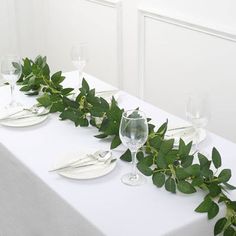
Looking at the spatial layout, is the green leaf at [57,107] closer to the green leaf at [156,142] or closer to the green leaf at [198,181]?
the green leaf at [156,142]

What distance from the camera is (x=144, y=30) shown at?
346 centimetres

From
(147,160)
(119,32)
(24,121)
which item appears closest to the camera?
(147,160)

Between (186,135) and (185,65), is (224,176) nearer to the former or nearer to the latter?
(186,135)

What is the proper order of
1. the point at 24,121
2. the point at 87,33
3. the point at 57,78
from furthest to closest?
the point at 87,33
the point at 57,78
the point at 24,121

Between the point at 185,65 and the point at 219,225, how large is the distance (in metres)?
1.86

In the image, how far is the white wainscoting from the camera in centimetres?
297

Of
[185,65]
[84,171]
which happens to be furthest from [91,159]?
[185,65]

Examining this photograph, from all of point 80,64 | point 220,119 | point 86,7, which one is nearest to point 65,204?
point 80,64

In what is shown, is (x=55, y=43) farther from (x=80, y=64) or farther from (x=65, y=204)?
(x=65, y=204)

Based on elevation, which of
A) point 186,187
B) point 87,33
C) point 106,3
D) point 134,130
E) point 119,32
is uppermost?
point 134,130

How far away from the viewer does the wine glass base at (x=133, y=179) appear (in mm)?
1618

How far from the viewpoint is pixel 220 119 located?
306 cm

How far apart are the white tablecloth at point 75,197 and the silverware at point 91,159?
0.14 feet

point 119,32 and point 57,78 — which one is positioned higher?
point 57,78
